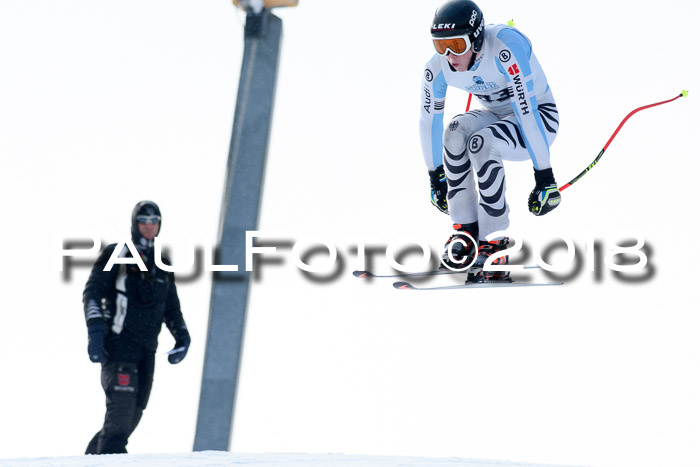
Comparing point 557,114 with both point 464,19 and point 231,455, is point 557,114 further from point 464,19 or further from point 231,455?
point 231,455

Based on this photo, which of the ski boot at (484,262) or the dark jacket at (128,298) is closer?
the dark jacket at (128,298)

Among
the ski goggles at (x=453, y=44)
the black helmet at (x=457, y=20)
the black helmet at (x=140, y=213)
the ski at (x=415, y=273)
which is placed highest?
the black helmet at (x=457, y=20)

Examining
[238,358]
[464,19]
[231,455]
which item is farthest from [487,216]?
[231,455]

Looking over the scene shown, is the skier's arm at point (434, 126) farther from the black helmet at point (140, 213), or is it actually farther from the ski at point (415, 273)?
the black helmet at point (140, 213)

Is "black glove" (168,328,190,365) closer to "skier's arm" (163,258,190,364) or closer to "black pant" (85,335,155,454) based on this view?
"skier's arm" (163,258,190,364)

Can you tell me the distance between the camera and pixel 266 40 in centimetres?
892

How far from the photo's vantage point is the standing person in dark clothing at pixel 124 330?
8039 mm

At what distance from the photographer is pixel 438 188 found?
9.09 m

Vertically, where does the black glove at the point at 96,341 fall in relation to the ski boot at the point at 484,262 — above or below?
below

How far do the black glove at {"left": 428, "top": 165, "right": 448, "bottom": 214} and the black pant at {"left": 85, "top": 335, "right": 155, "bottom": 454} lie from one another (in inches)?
99.0

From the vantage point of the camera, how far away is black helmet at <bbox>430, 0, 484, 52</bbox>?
313 inches

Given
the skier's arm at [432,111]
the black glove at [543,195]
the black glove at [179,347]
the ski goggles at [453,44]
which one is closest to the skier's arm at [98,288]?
the black glove at [179,347]

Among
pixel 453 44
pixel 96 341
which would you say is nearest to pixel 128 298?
pixel 96 341

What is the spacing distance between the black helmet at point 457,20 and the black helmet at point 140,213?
229 centimetres
